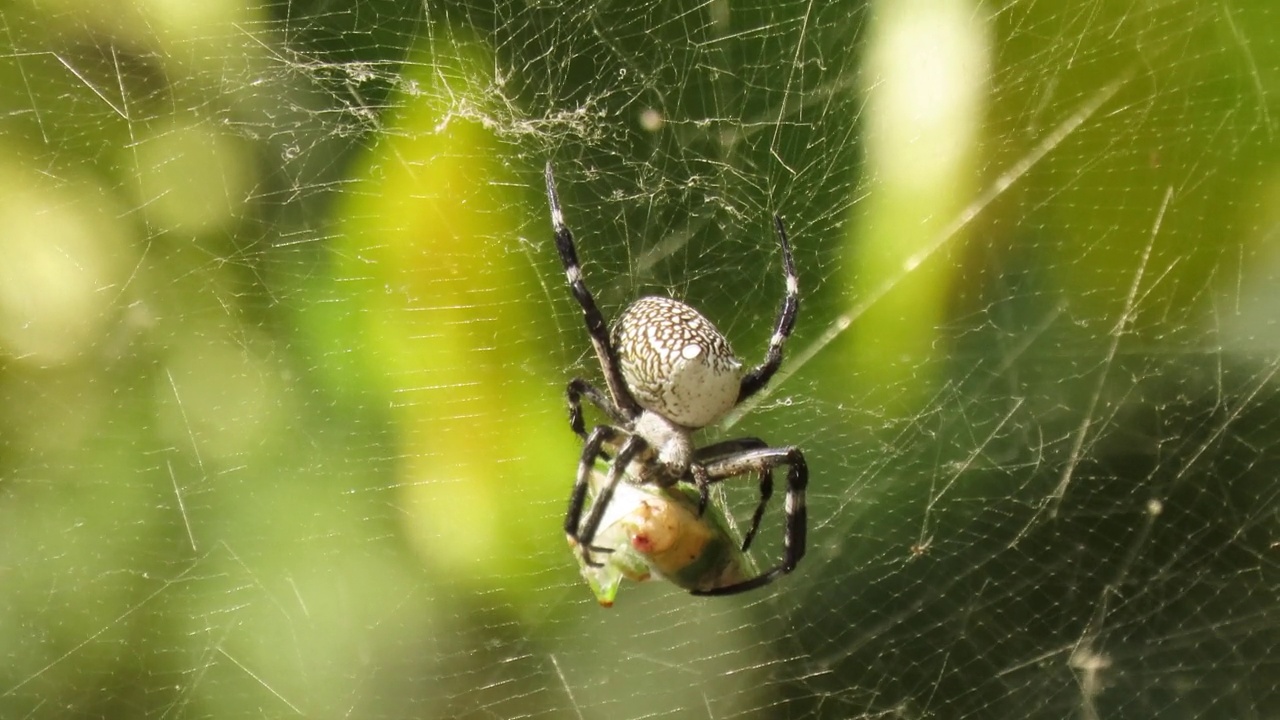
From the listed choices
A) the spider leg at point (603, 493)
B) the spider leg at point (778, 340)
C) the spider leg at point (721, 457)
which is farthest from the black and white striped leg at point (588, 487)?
the spider leg at point (778, 340)

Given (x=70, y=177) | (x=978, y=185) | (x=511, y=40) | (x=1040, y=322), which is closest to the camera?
(x=70, y=177)

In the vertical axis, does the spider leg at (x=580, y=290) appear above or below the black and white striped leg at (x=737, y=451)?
above

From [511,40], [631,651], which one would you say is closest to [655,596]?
[631,651]

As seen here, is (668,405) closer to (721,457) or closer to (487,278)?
(721,457)

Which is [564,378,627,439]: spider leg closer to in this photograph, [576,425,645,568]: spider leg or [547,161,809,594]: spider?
[547,161,809,594]: spider

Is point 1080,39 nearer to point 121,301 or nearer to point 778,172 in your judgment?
point 778,172

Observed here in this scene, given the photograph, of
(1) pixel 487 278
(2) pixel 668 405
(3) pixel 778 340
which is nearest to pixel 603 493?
(2) pixel 668 405

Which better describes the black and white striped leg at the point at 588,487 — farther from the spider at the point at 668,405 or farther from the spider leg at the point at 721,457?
the spider leg at the point at 721,457

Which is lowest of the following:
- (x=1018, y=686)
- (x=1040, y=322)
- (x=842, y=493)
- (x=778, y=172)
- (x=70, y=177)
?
(x=1018, y=686)
